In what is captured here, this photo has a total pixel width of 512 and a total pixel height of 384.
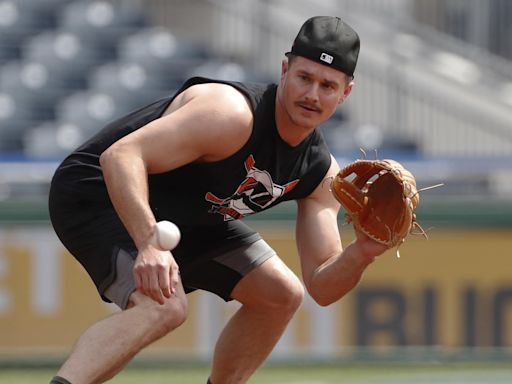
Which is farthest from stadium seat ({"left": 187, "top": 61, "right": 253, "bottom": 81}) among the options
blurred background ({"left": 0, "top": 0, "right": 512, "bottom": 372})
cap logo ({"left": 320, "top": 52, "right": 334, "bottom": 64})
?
cap logo ({"left": 320, "top": 52, "right": 334, "bottom": 64})

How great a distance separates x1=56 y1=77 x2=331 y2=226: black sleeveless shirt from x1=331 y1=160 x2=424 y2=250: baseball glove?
10.2 inches

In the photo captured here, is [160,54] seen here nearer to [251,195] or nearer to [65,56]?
[65,56]

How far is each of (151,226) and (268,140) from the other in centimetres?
82

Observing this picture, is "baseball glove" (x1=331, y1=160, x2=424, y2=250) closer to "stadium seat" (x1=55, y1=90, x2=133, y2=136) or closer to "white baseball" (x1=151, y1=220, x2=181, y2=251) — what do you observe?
"white baseball" (x1=151, y1=220, x2=181, y2=251)

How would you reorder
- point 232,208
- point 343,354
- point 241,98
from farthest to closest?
point 343,354 < point 232,208 < point 241,98

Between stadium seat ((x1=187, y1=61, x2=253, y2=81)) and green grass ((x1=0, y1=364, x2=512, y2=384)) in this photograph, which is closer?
green grass ((x1=0, y1=364, x2=512, y2=384))

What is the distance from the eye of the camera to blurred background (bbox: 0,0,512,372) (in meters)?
9.23

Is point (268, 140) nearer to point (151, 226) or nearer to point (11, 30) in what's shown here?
point (151, 226)

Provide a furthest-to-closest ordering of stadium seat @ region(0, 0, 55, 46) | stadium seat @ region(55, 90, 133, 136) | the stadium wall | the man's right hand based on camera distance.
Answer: stadium seat @ region(0, 0, 55, 46) < stadium seat @ region(55, 90, 133, 136) < the stadium wall < the man's right hand

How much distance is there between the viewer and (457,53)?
48.4 ft

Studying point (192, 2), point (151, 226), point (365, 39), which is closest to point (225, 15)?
point (192, 2)

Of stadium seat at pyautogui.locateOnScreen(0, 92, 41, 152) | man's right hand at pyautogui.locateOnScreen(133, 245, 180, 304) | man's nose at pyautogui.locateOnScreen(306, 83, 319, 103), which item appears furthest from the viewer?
stadium seat at pyautogui.locateOnScreen(0, 92, 41, 152)

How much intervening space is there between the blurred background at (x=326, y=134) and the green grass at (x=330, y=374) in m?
0.10

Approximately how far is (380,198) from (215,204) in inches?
28.8
